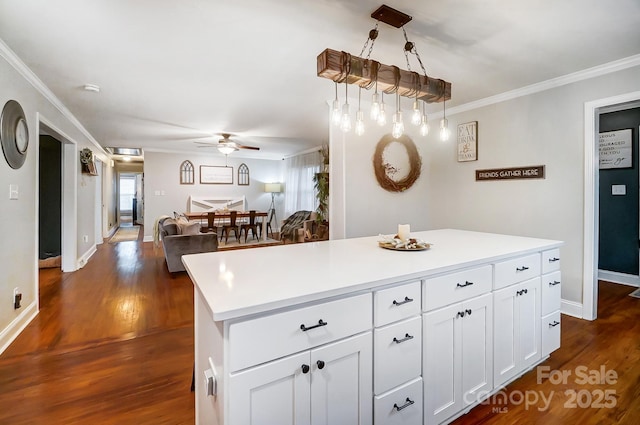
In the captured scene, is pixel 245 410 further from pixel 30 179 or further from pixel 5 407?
pixel 30 179

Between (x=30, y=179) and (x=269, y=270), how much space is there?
2.94 m

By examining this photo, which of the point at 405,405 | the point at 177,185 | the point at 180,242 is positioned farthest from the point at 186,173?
the point at 405,405

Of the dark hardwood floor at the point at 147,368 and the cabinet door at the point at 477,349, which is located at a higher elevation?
the cabinet door at the point at 477,349

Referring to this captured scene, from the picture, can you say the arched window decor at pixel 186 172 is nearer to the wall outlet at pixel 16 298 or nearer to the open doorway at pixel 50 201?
the open doorway at pixel 50 201

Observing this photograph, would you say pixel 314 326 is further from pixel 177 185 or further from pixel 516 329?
pixel 177 185

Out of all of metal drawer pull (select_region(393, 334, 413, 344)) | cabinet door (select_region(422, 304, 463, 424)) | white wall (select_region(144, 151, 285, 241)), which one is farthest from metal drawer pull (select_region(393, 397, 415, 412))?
white wall (select_region(144, 151, 285, 241))

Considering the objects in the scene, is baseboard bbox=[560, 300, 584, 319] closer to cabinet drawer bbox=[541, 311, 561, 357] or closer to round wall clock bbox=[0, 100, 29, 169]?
cabinet drawer bbox=[541, 311, 561, 357]

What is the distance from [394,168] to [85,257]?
5.18 m

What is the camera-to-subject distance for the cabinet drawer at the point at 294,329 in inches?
37.6

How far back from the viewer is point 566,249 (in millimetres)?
3008

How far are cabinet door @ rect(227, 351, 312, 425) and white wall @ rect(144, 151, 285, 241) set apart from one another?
7.45m

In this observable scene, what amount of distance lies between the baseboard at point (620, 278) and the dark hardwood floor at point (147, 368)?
0.62 meters

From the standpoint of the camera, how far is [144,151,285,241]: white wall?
25.0 ft

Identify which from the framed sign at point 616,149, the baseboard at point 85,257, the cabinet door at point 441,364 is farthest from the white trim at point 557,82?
the baseboard at point 85,257
